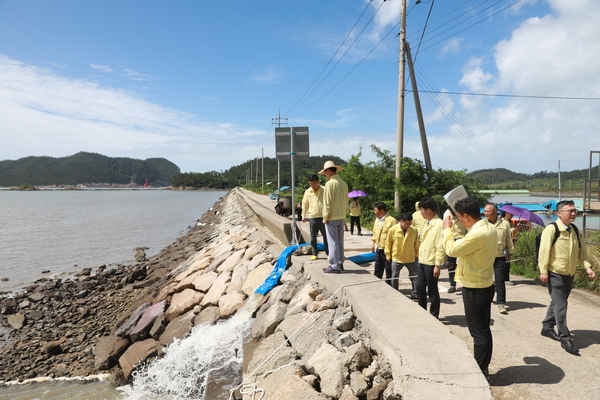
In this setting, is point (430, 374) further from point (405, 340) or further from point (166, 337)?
point (166, 337)

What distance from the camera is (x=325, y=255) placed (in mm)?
7371

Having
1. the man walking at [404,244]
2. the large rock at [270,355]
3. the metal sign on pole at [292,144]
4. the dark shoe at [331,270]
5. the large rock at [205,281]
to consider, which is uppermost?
the metal sign on pole at [292,144]

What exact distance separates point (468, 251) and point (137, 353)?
5.69 meters

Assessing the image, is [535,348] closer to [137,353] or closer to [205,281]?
[137,353]

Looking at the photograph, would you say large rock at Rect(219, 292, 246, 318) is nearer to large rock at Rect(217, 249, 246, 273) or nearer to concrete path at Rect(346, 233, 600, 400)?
large rock at Rect(217, 249, 246, 273)

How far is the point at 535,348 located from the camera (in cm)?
436

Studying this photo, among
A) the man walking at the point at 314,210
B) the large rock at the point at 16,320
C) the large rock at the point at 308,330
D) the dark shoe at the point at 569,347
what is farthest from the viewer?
the large rock at the point at 16,320

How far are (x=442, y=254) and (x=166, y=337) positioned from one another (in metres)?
4.94

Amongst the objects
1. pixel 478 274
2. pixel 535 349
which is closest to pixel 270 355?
pixel 478 274

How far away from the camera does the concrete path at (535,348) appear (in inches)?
137

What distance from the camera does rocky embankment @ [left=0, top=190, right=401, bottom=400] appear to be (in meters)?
3.85

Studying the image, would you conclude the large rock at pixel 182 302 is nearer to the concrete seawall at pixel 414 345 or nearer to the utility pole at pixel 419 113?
the concrete seawall at pixel 414 345

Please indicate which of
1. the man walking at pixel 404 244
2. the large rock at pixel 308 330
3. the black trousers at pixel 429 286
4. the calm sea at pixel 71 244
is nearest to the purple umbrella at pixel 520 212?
the man walking at pixel 404 244

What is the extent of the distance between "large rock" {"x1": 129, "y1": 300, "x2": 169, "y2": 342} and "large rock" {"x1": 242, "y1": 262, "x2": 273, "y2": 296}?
186cm
